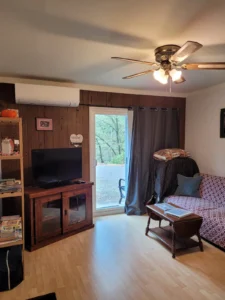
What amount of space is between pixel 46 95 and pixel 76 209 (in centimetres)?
180

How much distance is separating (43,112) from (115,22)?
2197 millimetres

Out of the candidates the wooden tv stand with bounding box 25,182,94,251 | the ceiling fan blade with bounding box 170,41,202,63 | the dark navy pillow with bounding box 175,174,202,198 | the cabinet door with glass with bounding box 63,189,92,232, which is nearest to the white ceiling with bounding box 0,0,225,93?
the ceiling fan blade with bounding box 170,41,202,63

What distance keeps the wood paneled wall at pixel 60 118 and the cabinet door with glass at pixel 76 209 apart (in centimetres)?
52

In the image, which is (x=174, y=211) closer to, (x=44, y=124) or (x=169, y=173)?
(x=169, y=173)

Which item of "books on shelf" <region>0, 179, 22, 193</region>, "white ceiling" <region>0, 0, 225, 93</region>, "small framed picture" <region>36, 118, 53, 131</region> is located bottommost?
"books on shelf" <region>0, 179, 22, 193</region>

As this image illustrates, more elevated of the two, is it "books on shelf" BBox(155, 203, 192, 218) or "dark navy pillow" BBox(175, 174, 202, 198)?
"dark navy pillow" BBox(175, 174, 202, 198)

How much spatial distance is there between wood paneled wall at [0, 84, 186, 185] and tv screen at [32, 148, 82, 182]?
0.28 metres

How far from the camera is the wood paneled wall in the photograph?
133 inches

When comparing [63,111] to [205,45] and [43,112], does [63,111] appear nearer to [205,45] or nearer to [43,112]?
[43,112]

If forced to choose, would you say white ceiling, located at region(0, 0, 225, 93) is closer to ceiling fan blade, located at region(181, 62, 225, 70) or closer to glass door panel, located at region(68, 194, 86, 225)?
ceiling fan blade, located at region(181, 62, 225, 70)

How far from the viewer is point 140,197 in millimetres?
4289

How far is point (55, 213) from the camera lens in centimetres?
329

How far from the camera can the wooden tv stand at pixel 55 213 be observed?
9.86ft

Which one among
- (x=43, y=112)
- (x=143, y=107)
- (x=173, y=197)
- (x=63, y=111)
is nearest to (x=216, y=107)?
(x=143, y=107)
